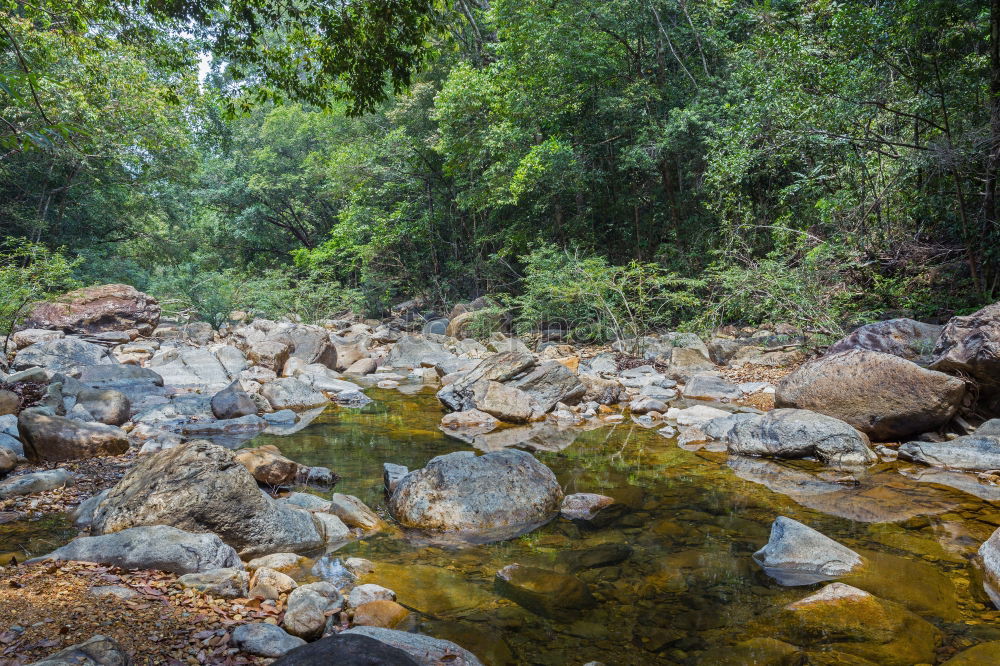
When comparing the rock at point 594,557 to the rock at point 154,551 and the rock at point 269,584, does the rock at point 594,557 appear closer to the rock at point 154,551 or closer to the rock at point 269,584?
the rock at point 269,584

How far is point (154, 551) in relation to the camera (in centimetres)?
309

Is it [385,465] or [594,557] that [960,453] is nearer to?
[594,557]

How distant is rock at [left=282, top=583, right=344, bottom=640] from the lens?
2.60 metres

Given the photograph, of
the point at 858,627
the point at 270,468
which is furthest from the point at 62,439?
the point at 858,627

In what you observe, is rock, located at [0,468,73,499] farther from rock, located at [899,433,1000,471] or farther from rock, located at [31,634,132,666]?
rock, located at [899,433,1000,471]

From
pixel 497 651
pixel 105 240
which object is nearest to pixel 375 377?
pixel 497 651

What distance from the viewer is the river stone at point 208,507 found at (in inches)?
141

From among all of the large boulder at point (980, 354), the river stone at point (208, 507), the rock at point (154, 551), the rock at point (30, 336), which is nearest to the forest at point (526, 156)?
the rock at point (30, 336)

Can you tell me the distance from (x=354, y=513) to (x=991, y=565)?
155 inches

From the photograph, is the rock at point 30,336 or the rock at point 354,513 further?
the rock at point 30,336

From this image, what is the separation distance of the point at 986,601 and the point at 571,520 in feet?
7.91

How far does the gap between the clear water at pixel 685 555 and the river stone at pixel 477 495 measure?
0.23 metres

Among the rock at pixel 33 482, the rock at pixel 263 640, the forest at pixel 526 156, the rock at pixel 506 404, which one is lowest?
the rock at pixel 506 404

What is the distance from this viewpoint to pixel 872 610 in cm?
289
